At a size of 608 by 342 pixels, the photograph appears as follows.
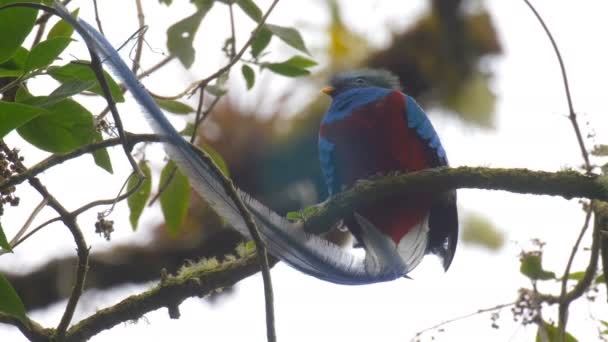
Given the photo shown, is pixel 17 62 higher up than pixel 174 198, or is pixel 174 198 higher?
pixel 174 198

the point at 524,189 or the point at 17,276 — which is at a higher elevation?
the point at 17,276

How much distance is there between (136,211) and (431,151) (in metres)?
1.03

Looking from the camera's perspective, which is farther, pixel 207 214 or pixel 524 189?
pixel 207 214

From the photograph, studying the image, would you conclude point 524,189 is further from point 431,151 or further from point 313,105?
point 313,105

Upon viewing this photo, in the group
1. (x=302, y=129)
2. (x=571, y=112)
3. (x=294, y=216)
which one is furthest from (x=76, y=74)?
(x=302, y=129)

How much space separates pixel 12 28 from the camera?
1.64m

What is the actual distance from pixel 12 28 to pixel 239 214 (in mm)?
547

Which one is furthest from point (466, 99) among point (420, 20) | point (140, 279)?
point (140, 279)

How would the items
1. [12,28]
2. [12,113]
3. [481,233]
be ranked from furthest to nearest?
1. [481,233]
2. [12,28]
3. [12,113]

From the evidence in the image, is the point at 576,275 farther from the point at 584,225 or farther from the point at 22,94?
the point at 22,94

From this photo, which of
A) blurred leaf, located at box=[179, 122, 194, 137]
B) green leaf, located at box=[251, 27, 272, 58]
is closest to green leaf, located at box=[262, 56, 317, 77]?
green leaf, located at box=[251, 27, 272, 58]

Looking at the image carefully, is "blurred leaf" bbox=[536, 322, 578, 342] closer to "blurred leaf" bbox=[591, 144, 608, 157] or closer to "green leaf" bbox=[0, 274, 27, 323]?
"blurred leaf" bbox=[591, 144, 608, 157]

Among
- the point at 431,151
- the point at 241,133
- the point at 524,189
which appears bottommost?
the point at 524,189

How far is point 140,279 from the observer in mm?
3590
